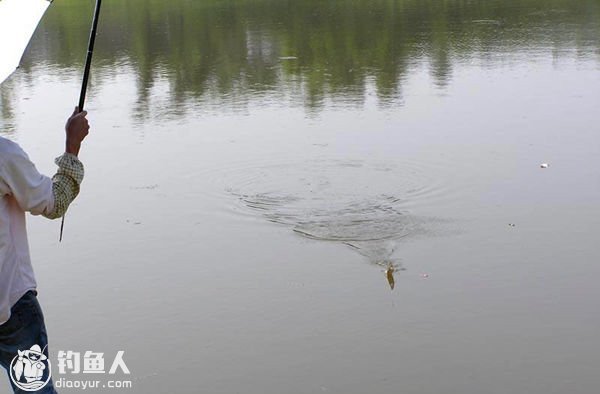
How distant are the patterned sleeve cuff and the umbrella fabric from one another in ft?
1.02

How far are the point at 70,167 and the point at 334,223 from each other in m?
3.69

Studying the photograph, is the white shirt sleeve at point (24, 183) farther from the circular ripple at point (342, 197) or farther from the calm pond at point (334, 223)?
the circular ripple at point (342, 197)

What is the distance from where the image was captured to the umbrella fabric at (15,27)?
8.98 feet

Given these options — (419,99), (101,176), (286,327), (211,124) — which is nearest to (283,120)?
(211,124)

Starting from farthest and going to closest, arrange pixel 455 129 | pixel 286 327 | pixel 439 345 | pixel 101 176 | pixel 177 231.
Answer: pixel 455 129
pixel 101 176
pixel 177 231
pixel 286 327
pixel 439 345

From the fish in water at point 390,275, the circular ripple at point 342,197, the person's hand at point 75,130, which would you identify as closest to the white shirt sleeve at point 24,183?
the person's hand at point 75,130

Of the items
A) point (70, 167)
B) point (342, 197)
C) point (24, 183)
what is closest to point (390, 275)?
point (342, 197)

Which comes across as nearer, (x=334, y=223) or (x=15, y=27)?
(x=15, y=27)

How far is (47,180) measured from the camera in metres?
2.83

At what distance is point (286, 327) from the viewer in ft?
16.5

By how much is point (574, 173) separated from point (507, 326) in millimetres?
2785

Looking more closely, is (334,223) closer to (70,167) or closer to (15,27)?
(70,167)

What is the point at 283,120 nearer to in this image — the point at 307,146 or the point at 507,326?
the point at 307,146

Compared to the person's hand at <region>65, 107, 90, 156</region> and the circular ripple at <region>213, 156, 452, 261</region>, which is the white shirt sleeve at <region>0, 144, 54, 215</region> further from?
the circular ripple at <region>213, 156, 452, 261</region>
